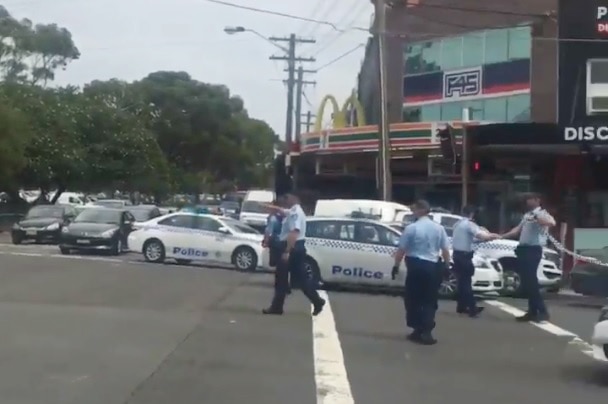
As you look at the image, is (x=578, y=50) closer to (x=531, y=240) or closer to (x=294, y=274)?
(x=531, y=240)

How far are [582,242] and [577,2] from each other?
729 cm

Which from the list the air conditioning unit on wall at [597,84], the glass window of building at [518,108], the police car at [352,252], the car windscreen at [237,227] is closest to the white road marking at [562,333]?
the police car at [352,252]

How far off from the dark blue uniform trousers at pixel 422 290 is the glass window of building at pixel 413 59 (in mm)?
36460

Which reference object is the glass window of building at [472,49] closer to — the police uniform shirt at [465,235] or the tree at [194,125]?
the police uniform shirt at [465,235]

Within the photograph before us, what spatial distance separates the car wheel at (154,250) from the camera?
30.3 meters

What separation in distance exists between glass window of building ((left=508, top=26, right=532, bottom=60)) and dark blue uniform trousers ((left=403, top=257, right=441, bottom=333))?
32281 millimetres

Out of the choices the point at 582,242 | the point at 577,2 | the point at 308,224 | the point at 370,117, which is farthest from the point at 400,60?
the point at 308,224

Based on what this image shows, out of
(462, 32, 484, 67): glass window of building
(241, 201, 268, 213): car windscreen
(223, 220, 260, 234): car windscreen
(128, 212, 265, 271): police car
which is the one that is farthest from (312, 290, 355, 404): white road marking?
(462, 32, 484, 67): glass window of building

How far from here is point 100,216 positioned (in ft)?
113

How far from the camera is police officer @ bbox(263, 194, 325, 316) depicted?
1700 cm

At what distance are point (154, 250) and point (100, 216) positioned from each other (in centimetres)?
466

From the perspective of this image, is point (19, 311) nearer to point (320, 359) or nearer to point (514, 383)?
point (320, 359)

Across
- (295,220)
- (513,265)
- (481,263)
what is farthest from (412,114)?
(295,220)

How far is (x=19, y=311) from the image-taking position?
16.8 m
